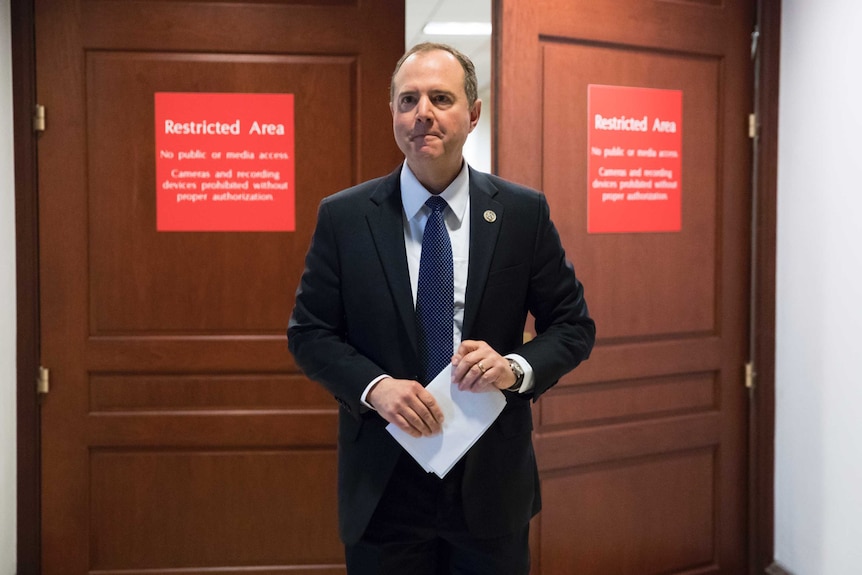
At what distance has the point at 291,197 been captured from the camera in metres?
2.88

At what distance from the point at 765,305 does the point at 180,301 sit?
6.66ft

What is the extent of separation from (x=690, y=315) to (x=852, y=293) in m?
0.50

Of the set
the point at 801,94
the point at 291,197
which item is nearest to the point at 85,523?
the point at 291,197

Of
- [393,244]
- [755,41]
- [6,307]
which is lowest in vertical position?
[6,307]

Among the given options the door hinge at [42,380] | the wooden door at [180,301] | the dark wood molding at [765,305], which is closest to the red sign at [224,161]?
the wooden door at [180,301]

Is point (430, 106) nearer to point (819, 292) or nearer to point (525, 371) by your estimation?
point (525, 371)

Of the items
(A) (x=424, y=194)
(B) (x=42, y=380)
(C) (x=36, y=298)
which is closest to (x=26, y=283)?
(C) (x=36, y=298)

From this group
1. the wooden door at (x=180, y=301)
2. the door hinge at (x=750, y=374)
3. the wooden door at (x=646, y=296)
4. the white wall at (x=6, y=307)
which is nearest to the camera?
the wooden door at (x=646, y=296)

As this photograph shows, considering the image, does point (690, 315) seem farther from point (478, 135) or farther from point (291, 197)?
point (478, 135)

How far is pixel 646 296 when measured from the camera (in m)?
2.73

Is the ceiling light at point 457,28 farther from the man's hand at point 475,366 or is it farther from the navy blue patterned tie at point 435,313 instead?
the man's hand at point 475,366

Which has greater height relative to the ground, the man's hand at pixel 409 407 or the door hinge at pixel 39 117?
the door hinge at pixel 39 117

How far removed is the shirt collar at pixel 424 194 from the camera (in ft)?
4.79

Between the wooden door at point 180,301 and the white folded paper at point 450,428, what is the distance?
1.62 metres
